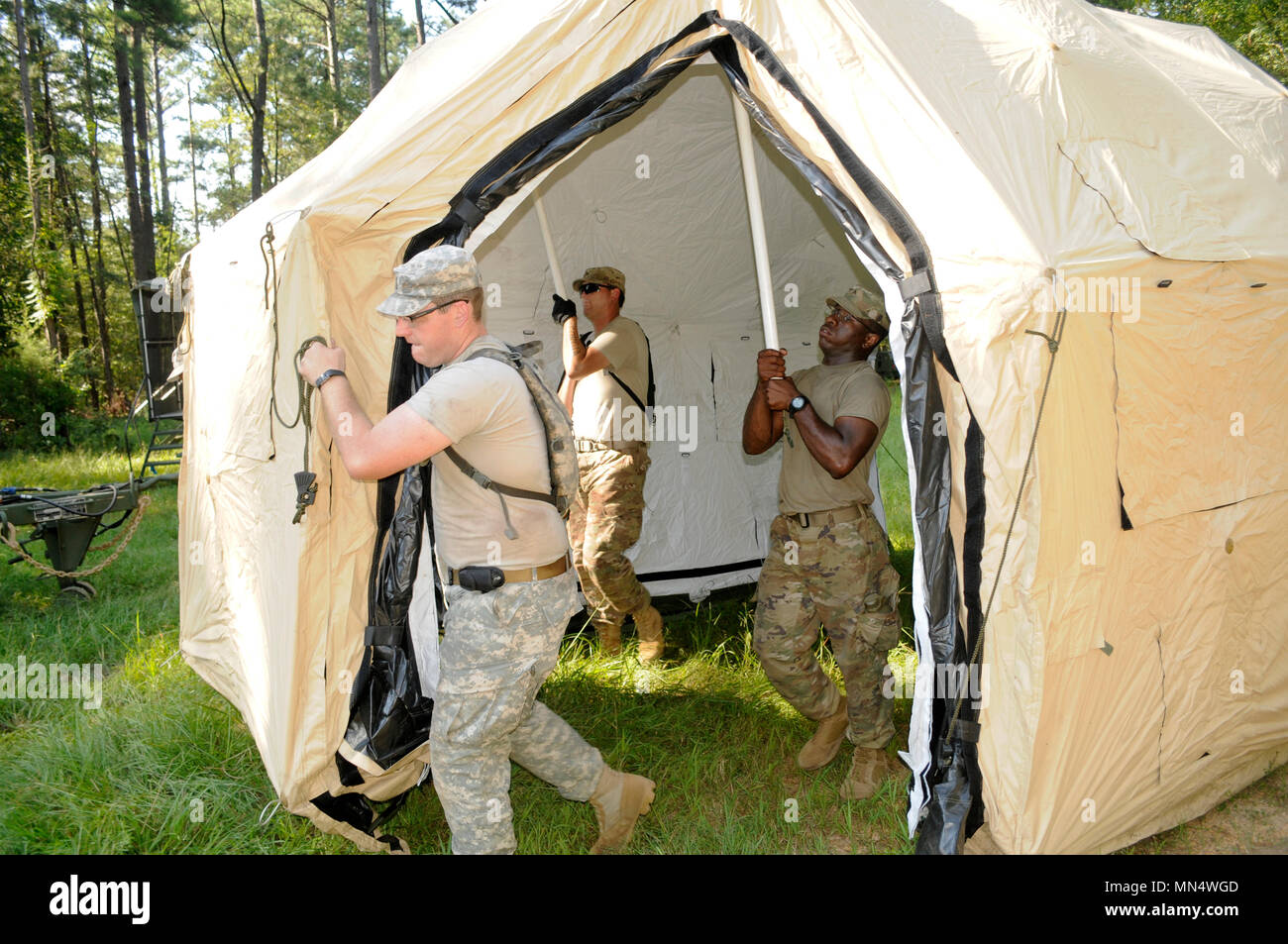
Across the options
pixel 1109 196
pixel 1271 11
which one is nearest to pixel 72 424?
pixel 1109 196

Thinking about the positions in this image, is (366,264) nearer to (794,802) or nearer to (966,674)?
(966,674)

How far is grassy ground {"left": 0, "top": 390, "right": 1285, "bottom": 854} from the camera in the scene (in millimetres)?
3525

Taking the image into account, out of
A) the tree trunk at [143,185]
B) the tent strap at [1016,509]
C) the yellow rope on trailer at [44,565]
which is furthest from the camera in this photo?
the tree trunk at [143,185]

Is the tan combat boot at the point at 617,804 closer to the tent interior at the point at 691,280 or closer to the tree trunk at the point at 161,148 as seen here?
the tent interior at the point at 691,280

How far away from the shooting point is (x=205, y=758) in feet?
13.1

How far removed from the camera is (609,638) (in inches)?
212

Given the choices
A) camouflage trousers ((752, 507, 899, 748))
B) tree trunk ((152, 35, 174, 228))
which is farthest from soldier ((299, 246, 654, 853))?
tree trunk ((152, 35, 174, 228))

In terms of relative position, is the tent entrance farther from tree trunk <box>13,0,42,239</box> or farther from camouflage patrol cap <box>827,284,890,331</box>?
tree trunk <box>13,0,42,239</box>

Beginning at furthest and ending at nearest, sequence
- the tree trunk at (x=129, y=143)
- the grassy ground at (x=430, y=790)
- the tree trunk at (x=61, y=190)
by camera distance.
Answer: the tree trunk at (x=61, y=190)
the tree trunk at (x=129, y=143)
the grassy ground at (x=430, y=790)

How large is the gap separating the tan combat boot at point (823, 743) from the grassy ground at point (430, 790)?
0.06 m

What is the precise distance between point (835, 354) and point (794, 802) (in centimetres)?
195

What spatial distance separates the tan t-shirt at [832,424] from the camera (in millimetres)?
3643

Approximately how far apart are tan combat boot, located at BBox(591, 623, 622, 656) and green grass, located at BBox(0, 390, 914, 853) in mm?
88

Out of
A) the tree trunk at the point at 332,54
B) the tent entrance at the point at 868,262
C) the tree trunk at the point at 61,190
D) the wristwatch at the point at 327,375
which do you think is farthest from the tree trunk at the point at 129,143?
the wristwatch at the point at 327,375
